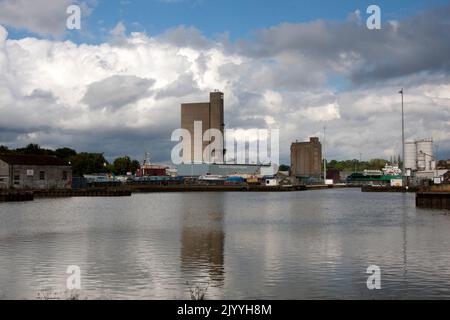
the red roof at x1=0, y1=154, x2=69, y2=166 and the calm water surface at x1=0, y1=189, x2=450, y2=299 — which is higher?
the red roof at x1=0, y1=154, x2=69, y2=166

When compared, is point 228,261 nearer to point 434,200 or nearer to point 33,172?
point 434,200

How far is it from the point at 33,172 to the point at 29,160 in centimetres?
356

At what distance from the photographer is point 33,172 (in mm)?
143375

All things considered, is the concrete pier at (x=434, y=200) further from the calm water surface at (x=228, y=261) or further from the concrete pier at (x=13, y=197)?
the concrete pier at (x=13, y=197)

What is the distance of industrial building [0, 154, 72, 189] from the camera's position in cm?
13762

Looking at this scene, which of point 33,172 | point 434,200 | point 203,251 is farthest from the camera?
point 33,172

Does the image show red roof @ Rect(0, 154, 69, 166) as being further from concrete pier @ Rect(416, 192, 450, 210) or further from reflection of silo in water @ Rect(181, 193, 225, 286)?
concrete pier @ Rect(416, 192, 450, 210)

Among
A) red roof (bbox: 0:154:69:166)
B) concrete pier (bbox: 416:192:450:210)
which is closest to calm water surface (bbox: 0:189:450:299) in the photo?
concrete pier (bbox: 416:192:450:210)

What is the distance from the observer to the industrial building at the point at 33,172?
5418 inches

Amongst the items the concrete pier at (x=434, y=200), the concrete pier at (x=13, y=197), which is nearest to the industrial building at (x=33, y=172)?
the concrete pier at (x=13, y=197)

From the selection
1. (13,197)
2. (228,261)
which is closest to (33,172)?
(13,197)
